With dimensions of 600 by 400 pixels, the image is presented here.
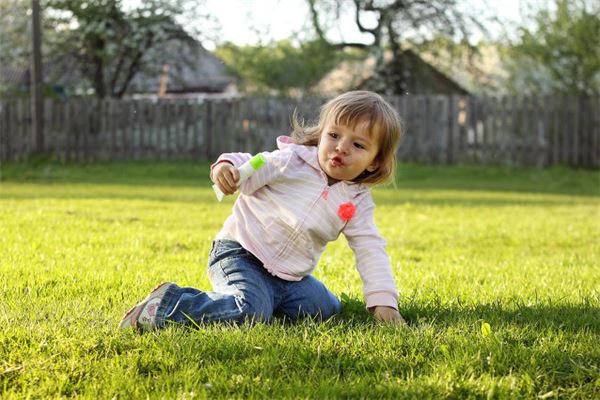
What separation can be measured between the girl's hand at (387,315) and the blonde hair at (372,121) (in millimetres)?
603

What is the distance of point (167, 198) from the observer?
11125 mm

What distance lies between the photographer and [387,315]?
11.4ft

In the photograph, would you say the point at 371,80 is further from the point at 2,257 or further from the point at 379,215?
the point at 2,257

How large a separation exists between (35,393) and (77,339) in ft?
1.43

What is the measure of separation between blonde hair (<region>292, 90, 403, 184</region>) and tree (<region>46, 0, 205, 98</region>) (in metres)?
20.2

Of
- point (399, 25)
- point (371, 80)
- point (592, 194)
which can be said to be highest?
point (399, 25)

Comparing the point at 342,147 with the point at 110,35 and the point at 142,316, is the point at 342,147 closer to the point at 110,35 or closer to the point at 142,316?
the point at 142,316

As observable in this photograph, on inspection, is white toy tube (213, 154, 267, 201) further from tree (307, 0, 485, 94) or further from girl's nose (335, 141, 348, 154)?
tree (307, 0, 485, 94)

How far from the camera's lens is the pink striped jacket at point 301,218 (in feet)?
12.0

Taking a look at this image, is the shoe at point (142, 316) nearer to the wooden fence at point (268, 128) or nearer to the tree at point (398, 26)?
the wooden fence at point (268, 128)

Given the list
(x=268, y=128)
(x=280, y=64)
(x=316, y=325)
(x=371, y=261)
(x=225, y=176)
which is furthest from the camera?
(x=280, y=64)

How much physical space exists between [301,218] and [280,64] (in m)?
31.3

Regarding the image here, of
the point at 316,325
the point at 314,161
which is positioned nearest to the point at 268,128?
the point at 314,161

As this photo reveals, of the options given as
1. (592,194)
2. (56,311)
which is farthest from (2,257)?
(592,194)
